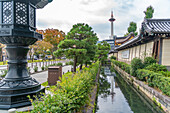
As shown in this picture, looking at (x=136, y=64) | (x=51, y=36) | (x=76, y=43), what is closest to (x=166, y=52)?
(x=136, y=64)

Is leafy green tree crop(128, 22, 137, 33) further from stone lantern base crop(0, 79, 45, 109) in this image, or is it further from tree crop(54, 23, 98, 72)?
stone lantern base crop(0, 79, 45, 109)

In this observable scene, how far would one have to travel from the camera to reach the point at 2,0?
8.25ft

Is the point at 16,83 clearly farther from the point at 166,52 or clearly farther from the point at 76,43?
the point at 166,52

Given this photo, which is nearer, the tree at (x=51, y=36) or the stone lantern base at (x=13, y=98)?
the stone lantern base at (x=13, y=98)

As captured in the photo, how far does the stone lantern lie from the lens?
2.45m

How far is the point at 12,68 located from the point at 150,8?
29169 mm

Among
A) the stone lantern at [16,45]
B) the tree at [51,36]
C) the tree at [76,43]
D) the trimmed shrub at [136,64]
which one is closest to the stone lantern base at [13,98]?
the stone lantern at [16,45]

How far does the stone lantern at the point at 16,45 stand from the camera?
2449 mm

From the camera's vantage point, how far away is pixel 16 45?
2.59 m

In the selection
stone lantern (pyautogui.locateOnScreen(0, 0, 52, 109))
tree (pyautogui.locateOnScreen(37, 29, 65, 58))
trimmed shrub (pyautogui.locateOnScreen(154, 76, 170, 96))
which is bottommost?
trimmed shrub (pyautogui.locateOnScreen(154, 76, 170, 96))

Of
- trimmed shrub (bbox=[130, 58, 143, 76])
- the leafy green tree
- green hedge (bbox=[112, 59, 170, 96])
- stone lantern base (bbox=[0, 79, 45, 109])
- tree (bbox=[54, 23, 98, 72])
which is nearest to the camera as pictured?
stone lantern base (bbox=[0, 79, 45, 109])

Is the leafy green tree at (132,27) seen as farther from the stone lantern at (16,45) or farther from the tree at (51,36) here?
the stone lantern at (16,45)

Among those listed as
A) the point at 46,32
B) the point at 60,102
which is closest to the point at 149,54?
the point at 60,102

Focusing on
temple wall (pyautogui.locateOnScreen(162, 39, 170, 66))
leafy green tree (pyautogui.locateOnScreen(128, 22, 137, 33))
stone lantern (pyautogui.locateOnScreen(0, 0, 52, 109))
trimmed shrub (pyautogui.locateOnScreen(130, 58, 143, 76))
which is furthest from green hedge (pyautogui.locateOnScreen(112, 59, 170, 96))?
leafy green tree (pyautogui.locateOnScreen(128, 22, 137, 33))
